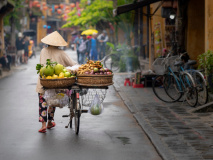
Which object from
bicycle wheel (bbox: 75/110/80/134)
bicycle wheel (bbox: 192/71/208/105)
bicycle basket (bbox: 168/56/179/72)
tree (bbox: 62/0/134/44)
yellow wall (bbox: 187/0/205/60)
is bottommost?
bicycle wheel (bbox: 75/110/80/134)

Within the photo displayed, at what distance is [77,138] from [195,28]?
1054cm

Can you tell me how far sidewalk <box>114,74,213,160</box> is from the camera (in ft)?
21.6

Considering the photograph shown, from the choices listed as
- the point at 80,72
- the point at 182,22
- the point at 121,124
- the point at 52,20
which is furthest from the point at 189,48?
the point at 52,20

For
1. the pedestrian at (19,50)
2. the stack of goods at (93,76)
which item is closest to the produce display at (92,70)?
the stack of goods at (93,76)

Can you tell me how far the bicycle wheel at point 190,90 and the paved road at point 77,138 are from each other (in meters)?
1.49

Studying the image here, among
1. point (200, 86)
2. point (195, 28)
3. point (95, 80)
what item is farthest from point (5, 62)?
point (95, 80)

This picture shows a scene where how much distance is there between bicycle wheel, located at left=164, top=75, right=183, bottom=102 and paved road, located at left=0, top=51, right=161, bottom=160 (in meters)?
1.31

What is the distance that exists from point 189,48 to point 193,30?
67cm

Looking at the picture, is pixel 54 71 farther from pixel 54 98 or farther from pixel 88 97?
pixel 88 97

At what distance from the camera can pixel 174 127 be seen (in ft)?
28.0

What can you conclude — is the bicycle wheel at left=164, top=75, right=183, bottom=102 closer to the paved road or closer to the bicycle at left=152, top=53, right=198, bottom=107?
the bicycle at left=152, top=53, right=198, bottom=107

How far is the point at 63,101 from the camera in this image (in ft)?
27.0

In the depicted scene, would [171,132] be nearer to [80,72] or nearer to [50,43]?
[80,72]

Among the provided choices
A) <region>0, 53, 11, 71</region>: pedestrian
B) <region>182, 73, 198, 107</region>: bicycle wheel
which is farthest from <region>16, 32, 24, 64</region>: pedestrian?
<region>182, 73, 198, 107</region>: bicycle wheel
